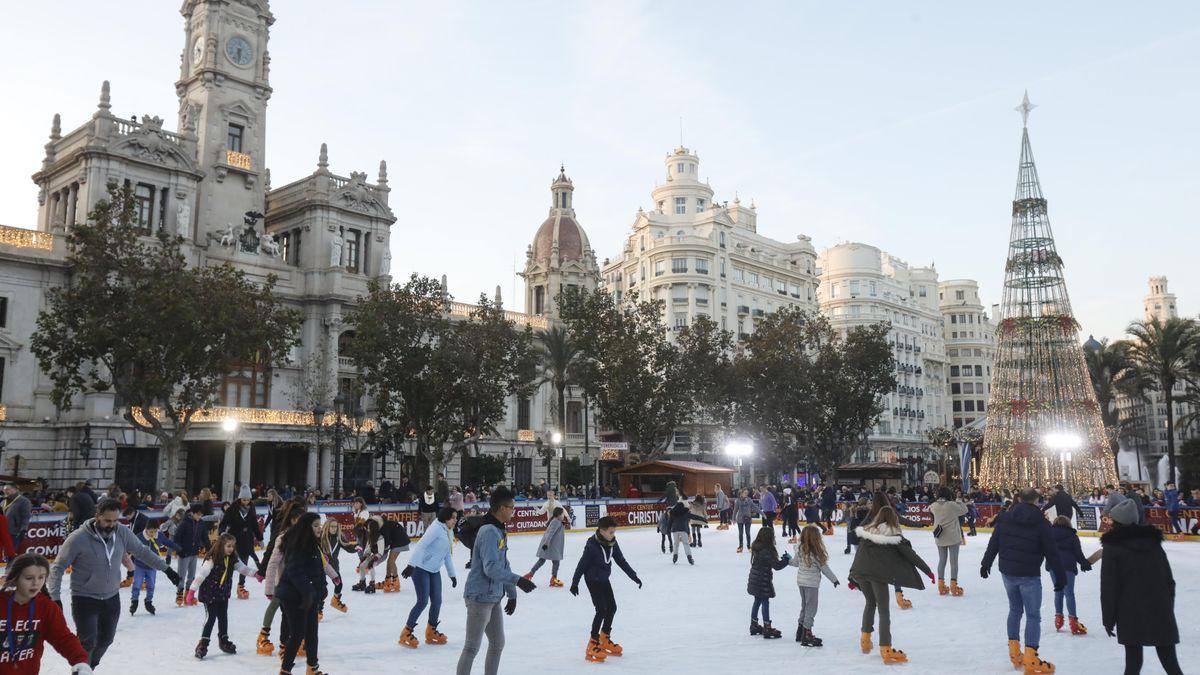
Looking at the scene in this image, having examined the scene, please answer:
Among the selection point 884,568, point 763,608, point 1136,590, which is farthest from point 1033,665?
point 763,608

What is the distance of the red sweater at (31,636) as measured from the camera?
18.0 feet

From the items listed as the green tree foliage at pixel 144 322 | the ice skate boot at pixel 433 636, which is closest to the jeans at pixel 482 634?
the ice skate boot at pixel 433 636

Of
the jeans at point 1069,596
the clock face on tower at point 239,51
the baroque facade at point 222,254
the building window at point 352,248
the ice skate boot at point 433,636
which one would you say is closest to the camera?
the ice skate boot at point 433,636

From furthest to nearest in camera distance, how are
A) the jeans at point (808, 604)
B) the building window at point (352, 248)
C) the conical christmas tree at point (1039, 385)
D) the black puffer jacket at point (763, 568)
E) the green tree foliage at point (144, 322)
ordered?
the building window at point (352, 248)
the conical christmas tree at point (1039, 385)
the green tree foliage at point (144, 322)
the black puffer jacket at point (763, 568)
the jeans at point (808, 604)

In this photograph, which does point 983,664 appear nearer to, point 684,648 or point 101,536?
point 684,648

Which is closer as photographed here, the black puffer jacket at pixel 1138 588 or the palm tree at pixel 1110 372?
the black puffer jacket at pixel 1138 588

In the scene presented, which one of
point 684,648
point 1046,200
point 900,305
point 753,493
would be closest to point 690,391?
point 753,493

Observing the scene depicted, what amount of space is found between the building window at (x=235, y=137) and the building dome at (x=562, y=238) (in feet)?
78.3

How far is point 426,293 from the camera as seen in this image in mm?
40875

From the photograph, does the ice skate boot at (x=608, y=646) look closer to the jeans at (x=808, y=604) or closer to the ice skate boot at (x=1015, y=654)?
the jeans at (x=808, y=604)

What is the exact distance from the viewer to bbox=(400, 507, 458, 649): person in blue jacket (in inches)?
465

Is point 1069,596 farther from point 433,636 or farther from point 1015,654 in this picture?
point 433,636

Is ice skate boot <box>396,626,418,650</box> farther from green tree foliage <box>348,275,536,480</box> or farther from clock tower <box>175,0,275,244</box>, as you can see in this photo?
clock tower <box>175,0,275,244</box>

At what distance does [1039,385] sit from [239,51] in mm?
43853
